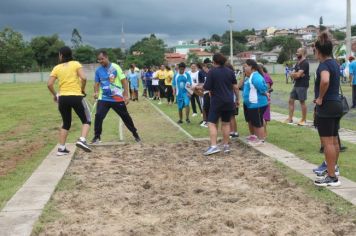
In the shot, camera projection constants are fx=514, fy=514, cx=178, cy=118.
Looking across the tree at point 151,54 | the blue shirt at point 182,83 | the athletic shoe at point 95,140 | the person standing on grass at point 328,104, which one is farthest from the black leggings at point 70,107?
the tree at point 151,54

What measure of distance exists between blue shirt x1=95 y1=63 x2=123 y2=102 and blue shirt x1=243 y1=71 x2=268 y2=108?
2.57m

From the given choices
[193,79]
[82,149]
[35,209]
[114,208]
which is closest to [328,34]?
[114,208]

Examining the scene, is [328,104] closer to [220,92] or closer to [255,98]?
[220,92]

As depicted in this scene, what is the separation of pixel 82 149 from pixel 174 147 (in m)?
1.76

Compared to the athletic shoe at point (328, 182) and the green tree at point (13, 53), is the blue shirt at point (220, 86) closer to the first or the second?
the athletic shoe at point (328, 182)

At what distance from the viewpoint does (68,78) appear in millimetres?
9000

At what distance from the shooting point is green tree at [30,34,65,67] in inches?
4188

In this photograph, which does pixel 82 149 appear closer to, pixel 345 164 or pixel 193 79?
pixel 345 164

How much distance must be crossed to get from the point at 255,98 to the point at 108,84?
116 inches


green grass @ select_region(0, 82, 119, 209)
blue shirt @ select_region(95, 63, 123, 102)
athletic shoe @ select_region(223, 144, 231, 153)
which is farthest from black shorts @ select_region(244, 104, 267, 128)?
green grass @ select_region(0, 82, 119, 209)

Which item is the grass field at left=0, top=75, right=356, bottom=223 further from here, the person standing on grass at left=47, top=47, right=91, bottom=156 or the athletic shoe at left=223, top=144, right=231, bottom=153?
the athletic shoe at left=223, top=144, right=231, bottom=153

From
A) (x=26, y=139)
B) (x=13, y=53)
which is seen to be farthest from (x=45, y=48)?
(x=26, y=139)

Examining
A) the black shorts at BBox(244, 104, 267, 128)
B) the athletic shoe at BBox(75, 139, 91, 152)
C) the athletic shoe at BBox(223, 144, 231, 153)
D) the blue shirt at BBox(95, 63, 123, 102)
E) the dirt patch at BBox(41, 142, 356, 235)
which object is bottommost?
the dirt patch at BBox(41, 142, 356, 235)

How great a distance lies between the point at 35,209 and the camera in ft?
18.4
